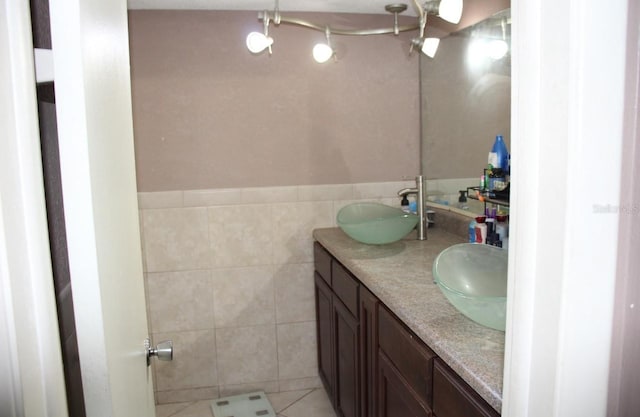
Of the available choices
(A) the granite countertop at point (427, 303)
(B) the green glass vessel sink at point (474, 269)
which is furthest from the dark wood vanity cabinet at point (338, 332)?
(B) the green glass vessel sink at point (474, 269)

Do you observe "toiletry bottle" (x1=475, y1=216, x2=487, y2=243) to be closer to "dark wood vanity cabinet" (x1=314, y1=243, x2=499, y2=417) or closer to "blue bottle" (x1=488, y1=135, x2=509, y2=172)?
"blue bottle" (x1=488, y1=135, x2=509, y2=172)

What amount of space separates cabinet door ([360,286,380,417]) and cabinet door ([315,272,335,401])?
1.63ft

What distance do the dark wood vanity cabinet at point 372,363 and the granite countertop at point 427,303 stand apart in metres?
0.05

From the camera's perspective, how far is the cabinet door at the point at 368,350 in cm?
172

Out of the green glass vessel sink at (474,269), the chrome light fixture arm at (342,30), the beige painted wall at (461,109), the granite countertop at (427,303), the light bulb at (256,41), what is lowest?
the granite countertop at (427,303)

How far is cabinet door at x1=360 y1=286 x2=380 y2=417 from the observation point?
1.72 metres

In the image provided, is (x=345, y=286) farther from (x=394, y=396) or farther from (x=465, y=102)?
(x=465, y=102)

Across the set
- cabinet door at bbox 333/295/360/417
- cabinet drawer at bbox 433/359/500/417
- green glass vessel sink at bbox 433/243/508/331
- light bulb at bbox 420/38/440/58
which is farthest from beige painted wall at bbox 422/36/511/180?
cabinet drawer at bbox 433/359/500/417

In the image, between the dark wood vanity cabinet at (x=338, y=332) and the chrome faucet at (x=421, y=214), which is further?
the chrome faucet at (x=421, y=214)

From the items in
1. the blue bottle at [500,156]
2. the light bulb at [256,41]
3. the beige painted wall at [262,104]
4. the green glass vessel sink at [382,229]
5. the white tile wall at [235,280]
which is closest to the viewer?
the blue bottle at [500,156]

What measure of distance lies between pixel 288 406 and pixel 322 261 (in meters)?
0.82

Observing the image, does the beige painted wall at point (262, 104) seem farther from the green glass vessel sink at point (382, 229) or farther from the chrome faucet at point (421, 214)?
the green glass vessel sink at point (382, 229)

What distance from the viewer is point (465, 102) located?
7.52ft

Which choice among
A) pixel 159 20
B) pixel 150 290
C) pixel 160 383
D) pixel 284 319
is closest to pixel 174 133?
pixel 159 20
